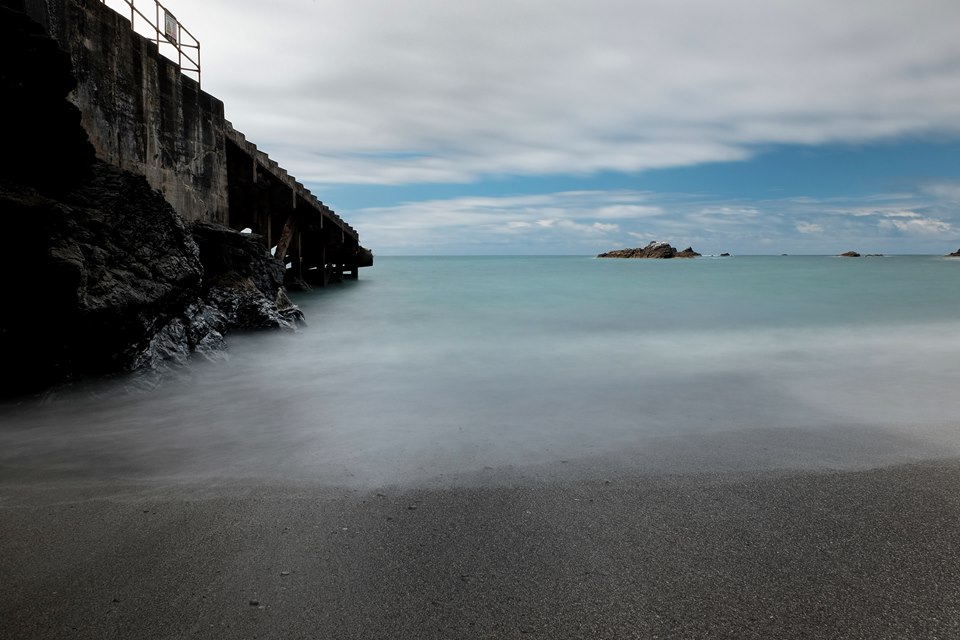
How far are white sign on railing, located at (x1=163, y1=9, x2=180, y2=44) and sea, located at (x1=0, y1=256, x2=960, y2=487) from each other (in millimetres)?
4913

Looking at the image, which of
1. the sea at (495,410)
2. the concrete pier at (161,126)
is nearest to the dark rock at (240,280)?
the sea at (495,410)

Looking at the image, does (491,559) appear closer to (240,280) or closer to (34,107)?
(34,107)

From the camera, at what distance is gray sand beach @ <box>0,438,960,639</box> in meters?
1.65

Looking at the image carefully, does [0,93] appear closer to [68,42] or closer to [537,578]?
[68,42]

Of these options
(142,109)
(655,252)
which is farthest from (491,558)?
(655,252)

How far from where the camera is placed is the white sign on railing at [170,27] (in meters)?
8.73

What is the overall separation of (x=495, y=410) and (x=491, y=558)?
244cm

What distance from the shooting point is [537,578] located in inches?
73.2

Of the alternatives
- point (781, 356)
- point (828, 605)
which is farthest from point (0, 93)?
point (781, 356)

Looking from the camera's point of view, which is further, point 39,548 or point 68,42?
point 68,42

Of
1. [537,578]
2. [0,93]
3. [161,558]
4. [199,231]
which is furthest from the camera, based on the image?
[199,231]

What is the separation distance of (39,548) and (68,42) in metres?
6.52

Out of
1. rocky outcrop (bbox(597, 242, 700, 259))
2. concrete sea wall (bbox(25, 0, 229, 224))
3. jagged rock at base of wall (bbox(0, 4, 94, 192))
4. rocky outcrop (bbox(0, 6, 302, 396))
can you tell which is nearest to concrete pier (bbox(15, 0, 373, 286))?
concrete sea wall (bbox(25, 0, 229, 224))

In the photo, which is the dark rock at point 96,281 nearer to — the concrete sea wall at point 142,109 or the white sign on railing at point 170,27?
the concrete sea wall at point 142,109
